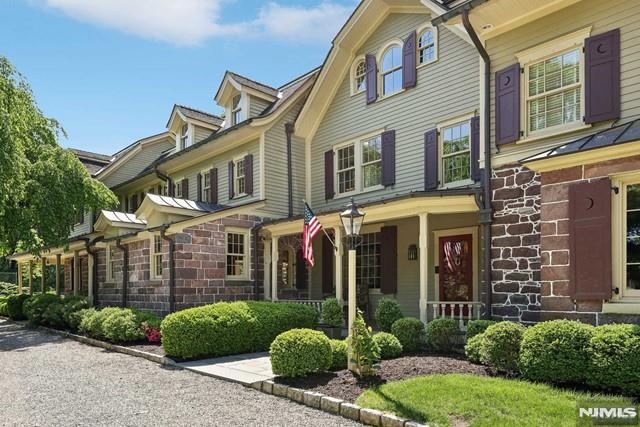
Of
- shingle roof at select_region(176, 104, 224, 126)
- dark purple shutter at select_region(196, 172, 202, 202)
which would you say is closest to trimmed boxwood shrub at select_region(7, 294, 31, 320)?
dark purple shutter at select_region(196, 172, 202, 202)

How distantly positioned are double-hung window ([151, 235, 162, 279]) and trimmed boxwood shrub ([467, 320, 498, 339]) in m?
9.14

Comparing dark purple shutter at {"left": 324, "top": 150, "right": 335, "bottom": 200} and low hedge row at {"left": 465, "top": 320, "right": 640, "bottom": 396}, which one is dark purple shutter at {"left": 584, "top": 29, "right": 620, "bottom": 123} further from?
dark purple shutter at {"left": 324, "top": 150, "right": 335, "bottom": 200}

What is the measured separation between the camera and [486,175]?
9.09 metres

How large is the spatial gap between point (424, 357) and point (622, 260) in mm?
3479

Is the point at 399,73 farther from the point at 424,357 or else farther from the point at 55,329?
the point at 55,329

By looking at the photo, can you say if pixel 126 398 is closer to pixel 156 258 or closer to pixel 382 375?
pixel 382 375

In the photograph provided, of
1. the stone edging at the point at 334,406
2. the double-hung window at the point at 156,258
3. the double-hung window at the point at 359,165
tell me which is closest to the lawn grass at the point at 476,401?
the stone edging at the point at 334,406

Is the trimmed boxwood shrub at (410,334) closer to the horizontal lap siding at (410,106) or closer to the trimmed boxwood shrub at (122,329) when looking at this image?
the horizontal lap siding at (410,106)

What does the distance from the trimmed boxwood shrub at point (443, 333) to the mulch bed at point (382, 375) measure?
28.7 inches

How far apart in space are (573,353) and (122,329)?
960 cm

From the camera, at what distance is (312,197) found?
48.7 ft

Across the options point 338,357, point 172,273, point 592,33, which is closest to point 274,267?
point 172,273

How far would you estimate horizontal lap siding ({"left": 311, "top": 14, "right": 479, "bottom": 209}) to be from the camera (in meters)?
10.6

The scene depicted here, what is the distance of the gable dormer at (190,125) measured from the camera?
17906 mm
